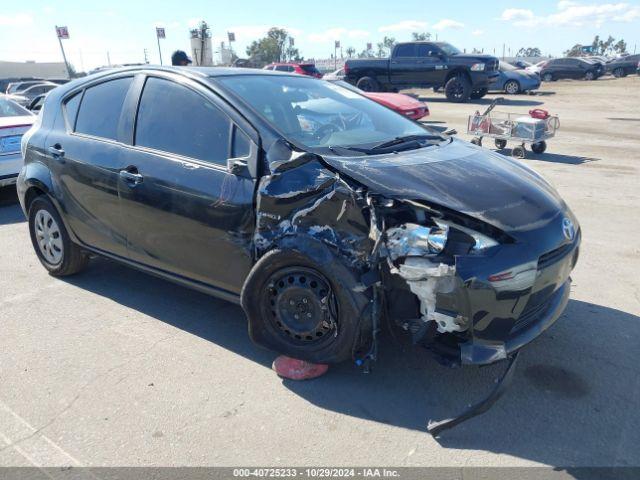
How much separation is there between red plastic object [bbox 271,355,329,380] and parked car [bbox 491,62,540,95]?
23.8m

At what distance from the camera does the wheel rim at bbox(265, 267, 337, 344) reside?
125 inches

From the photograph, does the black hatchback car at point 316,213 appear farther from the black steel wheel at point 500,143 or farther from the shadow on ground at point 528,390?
the black steel wheel at point 500,143

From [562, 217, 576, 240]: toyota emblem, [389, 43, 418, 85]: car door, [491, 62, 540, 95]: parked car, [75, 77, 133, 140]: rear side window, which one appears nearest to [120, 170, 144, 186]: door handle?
[75, 77, 133, 140]: rear side window

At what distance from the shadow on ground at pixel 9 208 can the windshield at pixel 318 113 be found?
4.78 m

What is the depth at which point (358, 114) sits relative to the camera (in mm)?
4230

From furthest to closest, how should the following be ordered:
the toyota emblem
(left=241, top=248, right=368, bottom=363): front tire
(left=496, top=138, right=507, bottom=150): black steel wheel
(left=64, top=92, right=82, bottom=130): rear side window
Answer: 1. (left=496, top=138, right=507, bottom=150): black steel wheel
2. (left=64, top=92, right=82, bottom=130): rear side window
3. the toyota emblem
4. (left=241, top=248, right=368, bottom=363): front tire

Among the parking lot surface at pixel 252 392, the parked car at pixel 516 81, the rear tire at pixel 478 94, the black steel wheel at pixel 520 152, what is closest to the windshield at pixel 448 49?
the rear tire at pixel 478 94

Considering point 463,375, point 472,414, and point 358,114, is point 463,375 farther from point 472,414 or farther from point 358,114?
point 358,114

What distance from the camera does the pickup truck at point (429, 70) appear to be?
2056 centimetres

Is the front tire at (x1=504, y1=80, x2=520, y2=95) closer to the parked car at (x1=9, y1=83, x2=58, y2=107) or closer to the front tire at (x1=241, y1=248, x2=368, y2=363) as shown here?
the parked car at (x1=9, y1=83, x2=58, y2=107)

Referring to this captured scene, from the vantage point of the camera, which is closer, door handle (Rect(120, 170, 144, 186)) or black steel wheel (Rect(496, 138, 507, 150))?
door handle (Rect(120, 170, 144, 186))

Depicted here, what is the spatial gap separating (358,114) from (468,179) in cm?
130

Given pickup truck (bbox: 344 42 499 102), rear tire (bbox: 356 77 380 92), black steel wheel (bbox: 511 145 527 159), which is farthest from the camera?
rear tire (bbox: 356 77 380 92)

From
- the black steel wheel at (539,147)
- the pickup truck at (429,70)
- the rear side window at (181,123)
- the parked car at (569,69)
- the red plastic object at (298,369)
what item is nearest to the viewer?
the red plastic object at (298,369)
